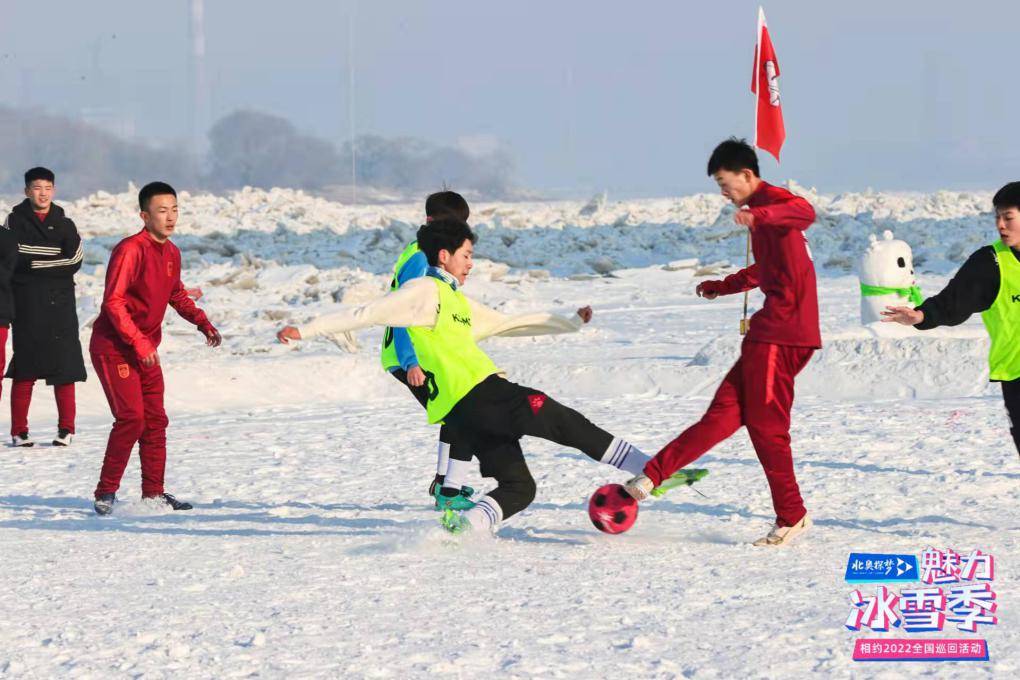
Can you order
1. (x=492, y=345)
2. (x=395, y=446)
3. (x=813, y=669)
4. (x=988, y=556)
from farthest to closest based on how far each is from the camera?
(x=492, y=345)
(x=395, y=446)
(x=988, y=556)
(x=813, y=669)

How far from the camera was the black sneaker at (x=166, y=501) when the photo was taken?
7047mm

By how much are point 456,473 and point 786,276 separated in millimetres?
1844

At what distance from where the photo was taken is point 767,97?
8625 millimetres

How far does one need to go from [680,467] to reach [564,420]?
477 mm

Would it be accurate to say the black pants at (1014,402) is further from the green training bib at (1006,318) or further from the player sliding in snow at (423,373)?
the player sliding in snow at (423,373)

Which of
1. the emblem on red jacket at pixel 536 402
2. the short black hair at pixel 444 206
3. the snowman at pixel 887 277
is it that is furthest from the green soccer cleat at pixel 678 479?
the snowman at pixel 887 277

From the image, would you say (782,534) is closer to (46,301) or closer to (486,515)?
(486,515)

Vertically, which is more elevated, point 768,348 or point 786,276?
point 786,276

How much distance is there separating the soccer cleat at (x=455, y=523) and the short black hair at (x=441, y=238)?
101cm

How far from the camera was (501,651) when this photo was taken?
4215 millimetres

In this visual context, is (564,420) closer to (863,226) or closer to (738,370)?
(738,370)

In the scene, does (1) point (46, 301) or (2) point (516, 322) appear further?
(1) point (46, 301)

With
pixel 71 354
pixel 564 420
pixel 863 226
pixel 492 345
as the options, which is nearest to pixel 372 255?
pixel 863 226

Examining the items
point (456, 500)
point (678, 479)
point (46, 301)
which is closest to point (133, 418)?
point (456, 500)
